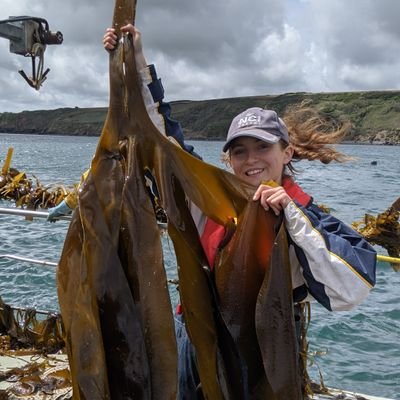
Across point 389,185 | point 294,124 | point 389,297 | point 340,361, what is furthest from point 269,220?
point 389,185

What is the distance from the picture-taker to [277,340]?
1.75 m

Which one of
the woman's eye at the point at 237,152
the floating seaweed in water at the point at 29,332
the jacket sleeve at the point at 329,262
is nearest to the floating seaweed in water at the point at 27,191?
the floating seaweed in water at the point at 29,332

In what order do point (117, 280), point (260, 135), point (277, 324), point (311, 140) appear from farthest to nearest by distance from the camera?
1. point (311, 140)
2. point (260, 135)
3. point (277, 324)
4. point (117, 280)

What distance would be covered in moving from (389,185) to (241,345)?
26.2 m

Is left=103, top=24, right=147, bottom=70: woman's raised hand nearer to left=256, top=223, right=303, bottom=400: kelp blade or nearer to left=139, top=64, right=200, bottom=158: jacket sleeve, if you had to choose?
left=139, top=64, right=200, bottom=158: jacket sleeve

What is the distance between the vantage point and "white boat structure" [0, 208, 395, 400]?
3.52 meters

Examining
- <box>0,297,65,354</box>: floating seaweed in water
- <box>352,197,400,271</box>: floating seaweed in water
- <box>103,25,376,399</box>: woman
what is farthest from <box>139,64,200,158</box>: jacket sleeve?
<box>0,297,65,354</box>: floating seaweed in water

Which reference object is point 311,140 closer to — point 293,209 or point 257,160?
point 257,160

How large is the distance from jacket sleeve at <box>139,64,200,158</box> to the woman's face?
0.25 meters

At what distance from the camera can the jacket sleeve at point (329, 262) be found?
188cm

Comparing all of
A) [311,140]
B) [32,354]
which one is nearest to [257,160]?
[311,140]

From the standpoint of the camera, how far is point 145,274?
1.68m

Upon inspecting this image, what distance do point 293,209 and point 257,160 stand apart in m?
0.55

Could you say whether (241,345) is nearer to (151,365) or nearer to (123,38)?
(151,365)
